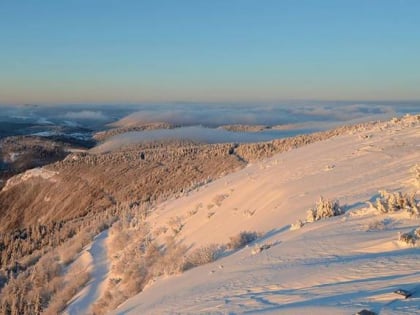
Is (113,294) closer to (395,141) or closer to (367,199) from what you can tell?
(367,199)

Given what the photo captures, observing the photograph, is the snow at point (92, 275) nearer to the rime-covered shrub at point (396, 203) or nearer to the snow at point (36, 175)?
the rime-covered shrub at point (396, 203)

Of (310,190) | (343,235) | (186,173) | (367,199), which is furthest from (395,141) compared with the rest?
(186,173)

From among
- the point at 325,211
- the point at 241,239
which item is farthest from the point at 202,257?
the point at 325,211

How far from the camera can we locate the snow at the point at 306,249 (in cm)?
567

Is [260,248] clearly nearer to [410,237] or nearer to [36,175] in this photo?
[410,237]

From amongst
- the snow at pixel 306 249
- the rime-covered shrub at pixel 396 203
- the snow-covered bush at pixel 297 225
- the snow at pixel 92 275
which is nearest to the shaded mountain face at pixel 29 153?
the snow at pixel 92 275

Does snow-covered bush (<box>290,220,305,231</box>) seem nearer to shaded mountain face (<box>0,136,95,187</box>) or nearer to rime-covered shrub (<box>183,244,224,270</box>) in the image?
rime-covered shrub (<box>183,244,224,270</box>)

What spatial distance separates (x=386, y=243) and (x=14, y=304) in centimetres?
1245

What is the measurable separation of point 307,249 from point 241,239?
94.6 inches

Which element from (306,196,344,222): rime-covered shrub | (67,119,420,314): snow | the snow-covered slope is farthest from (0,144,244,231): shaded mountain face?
(306,196,344,222): rime-covered shrub

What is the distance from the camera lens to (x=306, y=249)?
25.0 feet

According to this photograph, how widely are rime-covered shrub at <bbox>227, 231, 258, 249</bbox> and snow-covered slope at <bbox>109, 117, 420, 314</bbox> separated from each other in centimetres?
32

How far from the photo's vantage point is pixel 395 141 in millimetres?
15227

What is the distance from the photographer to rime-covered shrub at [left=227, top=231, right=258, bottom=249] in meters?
9.73
